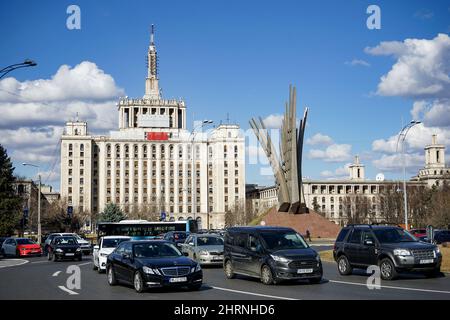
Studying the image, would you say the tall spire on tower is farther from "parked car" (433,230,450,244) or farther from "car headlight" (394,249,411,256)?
"car headlight" (394,249,411,256)

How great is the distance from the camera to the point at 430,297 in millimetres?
14688

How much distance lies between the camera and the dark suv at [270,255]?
1800 cm

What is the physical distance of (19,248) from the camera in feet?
146

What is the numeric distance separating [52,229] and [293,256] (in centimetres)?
8966


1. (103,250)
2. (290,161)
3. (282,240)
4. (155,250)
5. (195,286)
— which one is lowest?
(195,286)

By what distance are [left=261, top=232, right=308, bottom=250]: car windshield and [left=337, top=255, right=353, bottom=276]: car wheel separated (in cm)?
291

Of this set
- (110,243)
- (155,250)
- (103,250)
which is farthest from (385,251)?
(110,243)

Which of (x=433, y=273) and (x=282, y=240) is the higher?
(x=282, y=240)

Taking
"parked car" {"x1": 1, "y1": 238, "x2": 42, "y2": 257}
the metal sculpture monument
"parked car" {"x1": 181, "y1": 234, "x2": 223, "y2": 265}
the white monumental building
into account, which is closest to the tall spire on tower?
the white monumental building

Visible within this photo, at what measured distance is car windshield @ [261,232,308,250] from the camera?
1898 cm

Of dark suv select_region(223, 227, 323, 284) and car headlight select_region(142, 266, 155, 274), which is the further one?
dark suv select_region(223, 227, 323, 284)

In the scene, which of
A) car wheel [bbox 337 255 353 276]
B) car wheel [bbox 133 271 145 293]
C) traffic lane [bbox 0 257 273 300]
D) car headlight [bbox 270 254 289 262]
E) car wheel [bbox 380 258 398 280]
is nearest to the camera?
traffic lane [bbox 0 257 273 300]

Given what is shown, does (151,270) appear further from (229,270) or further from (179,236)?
(179,236)

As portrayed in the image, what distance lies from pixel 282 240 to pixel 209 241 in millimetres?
9484
